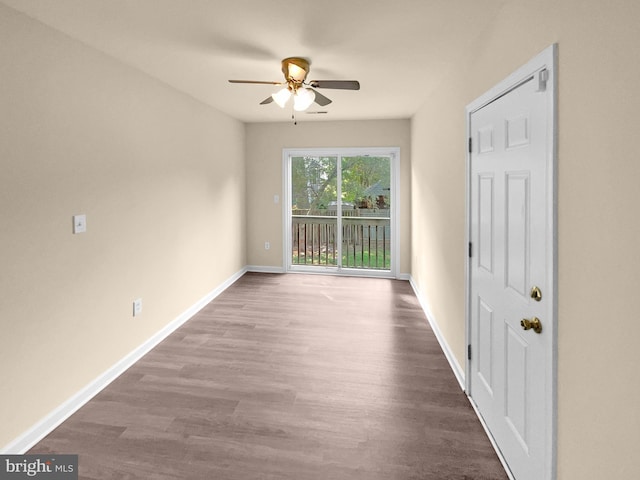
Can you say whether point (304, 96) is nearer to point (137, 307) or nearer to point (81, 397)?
point (137, 307)

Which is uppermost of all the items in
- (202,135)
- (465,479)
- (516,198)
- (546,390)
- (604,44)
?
(202,135)

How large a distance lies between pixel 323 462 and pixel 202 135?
12.2 ft

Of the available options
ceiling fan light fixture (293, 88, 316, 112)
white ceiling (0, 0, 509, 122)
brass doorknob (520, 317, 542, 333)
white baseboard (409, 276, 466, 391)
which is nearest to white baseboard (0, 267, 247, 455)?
white ceiling (0, 0, 509, 122)

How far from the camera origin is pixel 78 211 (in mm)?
2584

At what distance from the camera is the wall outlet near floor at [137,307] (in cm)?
327

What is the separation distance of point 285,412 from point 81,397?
4.45 ft

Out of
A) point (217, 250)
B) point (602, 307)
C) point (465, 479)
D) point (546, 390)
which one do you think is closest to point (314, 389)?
point (465, 479)

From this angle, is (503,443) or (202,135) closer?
(503,443)

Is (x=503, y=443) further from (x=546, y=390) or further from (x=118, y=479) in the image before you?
(x=118, y=479)

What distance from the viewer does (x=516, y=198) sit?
72.7 inches

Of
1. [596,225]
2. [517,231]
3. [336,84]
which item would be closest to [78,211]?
[336,84]

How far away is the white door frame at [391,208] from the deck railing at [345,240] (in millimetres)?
101

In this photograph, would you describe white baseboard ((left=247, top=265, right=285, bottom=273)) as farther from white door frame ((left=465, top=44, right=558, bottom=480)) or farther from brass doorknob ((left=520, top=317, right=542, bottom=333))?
white door frame ((left=465, top=44, right=558, bottom=480))

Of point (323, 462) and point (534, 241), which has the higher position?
point (534, 241)
